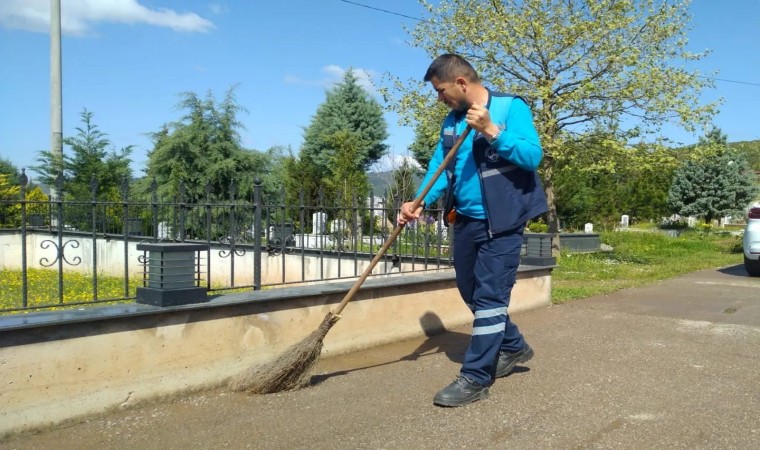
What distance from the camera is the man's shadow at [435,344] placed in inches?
180

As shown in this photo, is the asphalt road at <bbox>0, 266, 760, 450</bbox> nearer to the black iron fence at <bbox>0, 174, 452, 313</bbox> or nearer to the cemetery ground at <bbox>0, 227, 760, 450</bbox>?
the cemetery ground at <bbox>0, 227, 760, 450</bbox>

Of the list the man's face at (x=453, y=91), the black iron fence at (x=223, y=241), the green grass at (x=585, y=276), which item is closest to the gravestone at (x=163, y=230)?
the black iron fence at (x=223, y=241)

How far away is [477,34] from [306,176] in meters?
13.1

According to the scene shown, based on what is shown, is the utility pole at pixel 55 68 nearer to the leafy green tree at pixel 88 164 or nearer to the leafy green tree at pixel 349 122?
the leafy green tree at pixel 88 164

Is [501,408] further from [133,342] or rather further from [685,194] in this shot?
[685,194]

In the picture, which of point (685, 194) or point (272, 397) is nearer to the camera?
point (272, 397)

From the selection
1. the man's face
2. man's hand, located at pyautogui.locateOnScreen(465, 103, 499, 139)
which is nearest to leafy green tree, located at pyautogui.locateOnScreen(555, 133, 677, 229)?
the man's face

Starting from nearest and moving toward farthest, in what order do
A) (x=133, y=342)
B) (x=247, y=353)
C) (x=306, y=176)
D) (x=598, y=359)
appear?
(x=133, y=342)
(x=247, y=353)
(x=598, y=359)
(x=306, y=176)

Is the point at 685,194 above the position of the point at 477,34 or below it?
below

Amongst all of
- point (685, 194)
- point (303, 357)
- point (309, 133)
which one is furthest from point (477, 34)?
point (685, 194)

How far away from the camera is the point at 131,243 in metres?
11.2

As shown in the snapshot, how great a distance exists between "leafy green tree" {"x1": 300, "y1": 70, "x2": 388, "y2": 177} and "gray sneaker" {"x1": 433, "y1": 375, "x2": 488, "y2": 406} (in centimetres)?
2664

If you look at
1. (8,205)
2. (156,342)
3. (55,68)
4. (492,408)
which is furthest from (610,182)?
(156,342)

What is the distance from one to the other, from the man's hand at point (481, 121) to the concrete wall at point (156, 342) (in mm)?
1829
